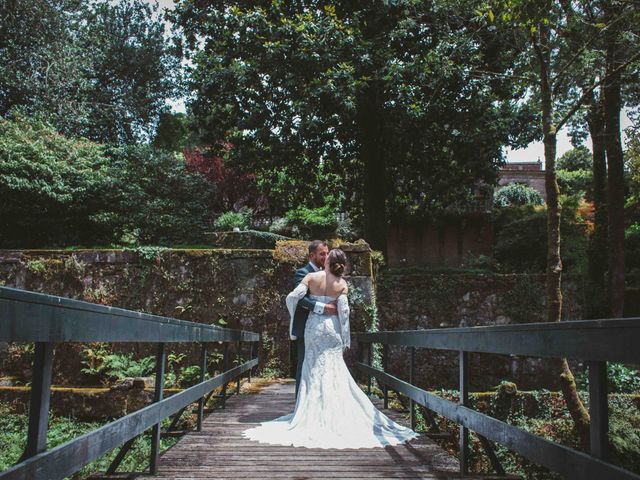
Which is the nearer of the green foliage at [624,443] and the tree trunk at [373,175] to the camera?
the green foliage at [624,443]

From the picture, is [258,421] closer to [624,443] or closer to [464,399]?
[464,399]

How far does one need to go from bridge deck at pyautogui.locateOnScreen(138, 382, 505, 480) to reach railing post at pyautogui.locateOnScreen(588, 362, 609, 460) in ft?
6.53

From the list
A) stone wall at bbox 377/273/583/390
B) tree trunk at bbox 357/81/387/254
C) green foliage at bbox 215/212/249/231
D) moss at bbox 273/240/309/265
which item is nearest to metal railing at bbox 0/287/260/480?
moss at bbox 273/240/309/265

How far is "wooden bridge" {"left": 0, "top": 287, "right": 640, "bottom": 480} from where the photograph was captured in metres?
1.69

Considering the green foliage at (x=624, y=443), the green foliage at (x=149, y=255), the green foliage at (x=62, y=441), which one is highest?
the green foliage at (x=149, y=255)

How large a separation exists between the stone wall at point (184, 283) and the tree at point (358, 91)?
4383 mm

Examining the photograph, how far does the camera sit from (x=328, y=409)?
5.78 meters

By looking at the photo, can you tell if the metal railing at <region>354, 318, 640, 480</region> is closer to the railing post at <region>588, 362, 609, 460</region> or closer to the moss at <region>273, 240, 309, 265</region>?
the railing post at <region>588, 362, 609, 460</region>

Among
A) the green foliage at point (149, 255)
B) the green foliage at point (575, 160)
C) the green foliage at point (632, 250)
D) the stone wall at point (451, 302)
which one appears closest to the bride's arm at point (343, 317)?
the green foliage at point (149, 255)

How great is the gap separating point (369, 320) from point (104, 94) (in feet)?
82.5

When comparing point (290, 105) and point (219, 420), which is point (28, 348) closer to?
point (219, 420)

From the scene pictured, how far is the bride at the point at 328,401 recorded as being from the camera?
5.11 meters

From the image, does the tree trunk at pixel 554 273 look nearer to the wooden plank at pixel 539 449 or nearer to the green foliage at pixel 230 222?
the wooden plank at pixel 539 449

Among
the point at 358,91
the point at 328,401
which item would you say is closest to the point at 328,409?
the point at 328,401
